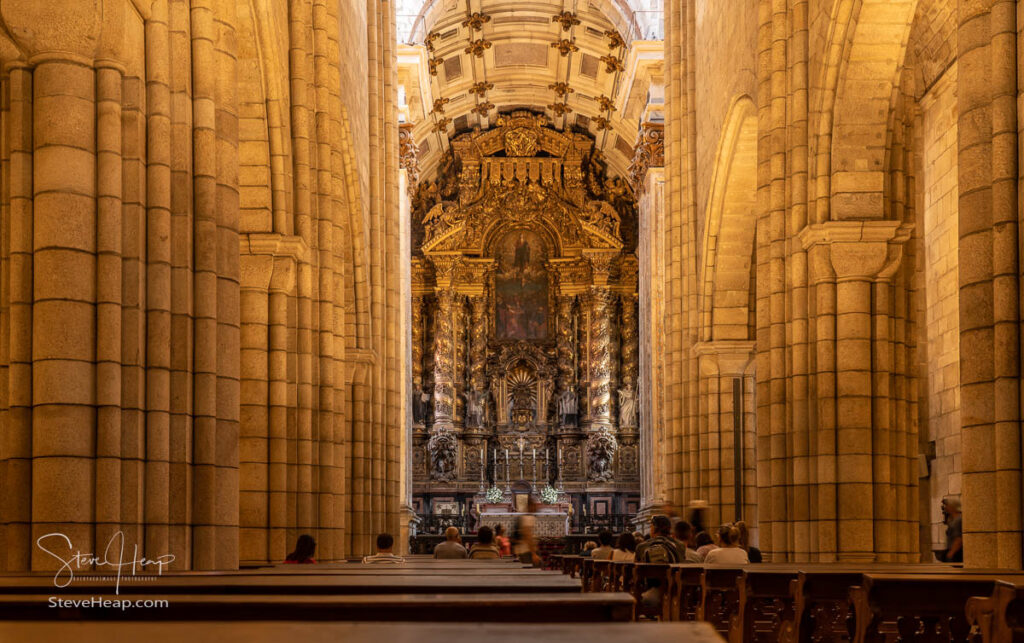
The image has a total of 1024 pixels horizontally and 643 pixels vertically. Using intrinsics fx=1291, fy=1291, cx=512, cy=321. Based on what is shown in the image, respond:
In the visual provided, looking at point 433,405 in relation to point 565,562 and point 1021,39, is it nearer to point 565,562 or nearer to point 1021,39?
point 565,562

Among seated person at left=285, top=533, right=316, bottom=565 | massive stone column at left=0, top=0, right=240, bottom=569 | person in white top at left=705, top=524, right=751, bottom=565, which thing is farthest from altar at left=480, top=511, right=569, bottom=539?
massive stone column at left=0, top=0, right=240, bottom=569

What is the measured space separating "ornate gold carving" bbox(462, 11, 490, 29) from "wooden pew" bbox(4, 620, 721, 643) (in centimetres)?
2939

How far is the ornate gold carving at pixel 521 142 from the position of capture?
121ft

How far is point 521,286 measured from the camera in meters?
37.5

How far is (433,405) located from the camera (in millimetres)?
36219

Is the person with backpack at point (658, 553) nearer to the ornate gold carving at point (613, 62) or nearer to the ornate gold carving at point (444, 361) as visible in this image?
the ornate gold carving at point (613, 62)

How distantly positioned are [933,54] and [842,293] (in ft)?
22.1

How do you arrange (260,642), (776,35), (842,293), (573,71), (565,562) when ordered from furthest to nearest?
(573,71) < (565,562) < (776,35) < (842,293) < (260,642)

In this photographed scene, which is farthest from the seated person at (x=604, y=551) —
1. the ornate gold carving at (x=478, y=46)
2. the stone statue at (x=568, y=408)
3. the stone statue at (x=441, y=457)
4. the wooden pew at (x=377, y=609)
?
the stone statue at (x=568, y=408)

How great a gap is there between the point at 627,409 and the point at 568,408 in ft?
5.42

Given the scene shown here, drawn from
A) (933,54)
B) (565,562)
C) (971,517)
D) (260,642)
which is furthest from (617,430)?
(260,642)

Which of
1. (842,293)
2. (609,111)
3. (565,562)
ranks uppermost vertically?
(609,111)
